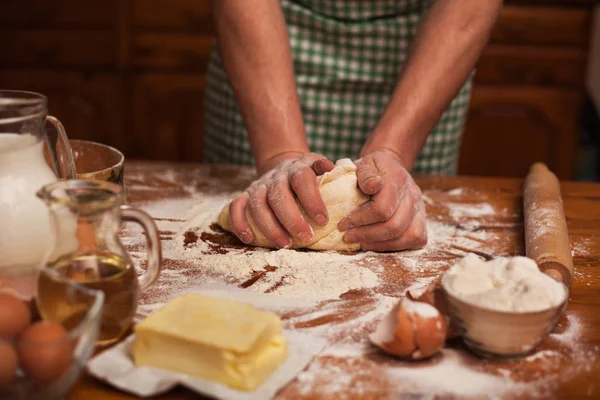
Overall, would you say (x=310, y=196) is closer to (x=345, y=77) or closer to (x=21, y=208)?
(x=21, y=208)

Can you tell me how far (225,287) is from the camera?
995 mm

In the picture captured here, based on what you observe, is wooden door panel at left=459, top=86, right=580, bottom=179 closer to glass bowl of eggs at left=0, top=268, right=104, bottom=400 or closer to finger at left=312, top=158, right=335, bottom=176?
finger at left=312, top=158, right=335, bottom=176

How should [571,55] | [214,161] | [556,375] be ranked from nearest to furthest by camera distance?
[556,375] → [214,161] → [571,55]

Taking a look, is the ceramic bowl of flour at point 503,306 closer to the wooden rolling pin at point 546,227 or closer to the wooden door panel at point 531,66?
the wooden rolling pin at point 546,227

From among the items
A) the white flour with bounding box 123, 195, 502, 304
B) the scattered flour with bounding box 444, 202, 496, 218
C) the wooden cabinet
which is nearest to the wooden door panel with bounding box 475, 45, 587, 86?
the wooden cabinet

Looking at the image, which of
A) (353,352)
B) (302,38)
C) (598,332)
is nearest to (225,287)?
(353,352)

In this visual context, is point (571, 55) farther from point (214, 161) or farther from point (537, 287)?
point (537, 287)

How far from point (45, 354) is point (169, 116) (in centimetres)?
245

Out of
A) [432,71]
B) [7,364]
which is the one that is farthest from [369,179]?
[7,364]

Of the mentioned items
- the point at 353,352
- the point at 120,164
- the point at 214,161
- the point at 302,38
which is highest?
the point at 302,38

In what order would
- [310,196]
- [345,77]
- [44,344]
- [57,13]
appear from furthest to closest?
1. [57,13]
2. [345,77]
3. [310,196]
4. [44,344]

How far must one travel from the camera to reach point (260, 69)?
1436 mm

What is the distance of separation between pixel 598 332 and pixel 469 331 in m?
0.20

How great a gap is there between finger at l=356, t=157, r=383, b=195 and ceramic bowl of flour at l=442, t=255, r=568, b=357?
0.29 metres
